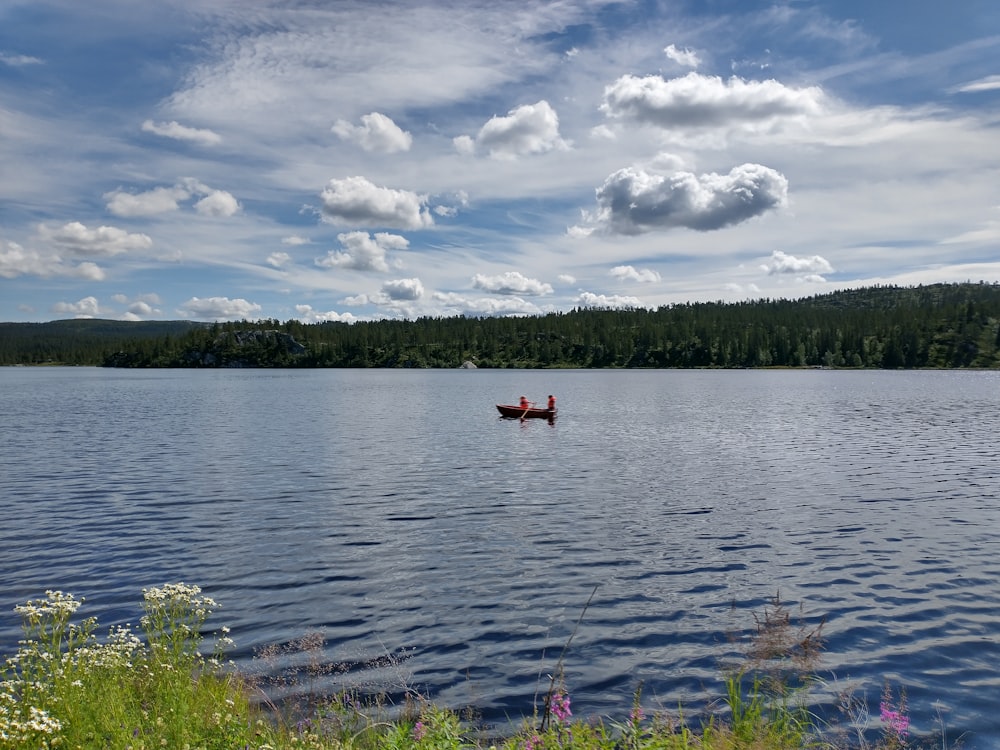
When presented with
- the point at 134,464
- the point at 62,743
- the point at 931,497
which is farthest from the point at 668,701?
the point at 134,464

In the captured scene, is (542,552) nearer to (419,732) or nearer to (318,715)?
(318,715)

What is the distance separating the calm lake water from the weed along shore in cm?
81

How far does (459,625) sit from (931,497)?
80.4 ft

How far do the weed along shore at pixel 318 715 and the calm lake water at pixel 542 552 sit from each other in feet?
2.67

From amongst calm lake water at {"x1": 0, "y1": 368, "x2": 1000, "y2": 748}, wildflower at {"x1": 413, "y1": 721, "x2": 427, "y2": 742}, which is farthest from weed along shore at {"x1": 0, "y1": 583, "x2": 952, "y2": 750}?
calm lake water at {"x1": 0, "y1": 368, "x2": 1000, "y2": 748}

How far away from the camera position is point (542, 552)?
68.8 ft

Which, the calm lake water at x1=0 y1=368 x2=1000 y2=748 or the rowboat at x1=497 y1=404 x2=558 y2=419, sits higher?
the rowboat at x1=497 y1=404 x2=558 y2=419

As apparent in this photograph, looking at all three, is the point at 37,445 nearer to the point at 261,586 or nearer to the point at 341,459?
the point at 341,459

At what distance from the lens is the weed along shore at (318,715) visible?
7770mm

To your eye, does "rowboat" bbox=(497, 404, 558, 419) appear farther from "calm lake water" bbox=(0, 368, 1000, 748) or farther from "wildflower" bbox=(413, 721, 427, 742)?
"wildflower" bbox=(413, 721, 427, 742)

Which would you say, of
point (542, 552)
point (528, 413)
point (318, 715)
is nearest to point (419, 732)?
point (318, 715)

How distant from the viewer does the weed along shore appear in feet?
25.5


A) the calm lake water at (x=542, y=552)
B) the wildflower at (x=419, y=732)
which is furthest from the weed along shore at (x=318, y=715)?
the calm lake water at (x=542, y=552)

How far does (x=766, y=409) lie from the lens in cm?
7912
